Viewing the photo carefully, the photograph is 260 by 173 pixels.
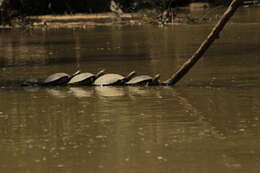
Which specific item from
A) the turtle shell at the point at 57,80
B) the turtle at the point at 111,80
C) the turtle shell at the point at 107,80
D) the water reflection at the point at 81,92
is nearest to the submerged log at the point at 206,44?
the turtle at the point at 111,80

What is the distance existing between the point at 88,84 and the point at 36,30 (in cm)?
3036

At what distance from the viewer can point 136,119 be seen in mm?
13133

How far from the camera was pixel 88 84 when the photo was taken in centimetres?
1858

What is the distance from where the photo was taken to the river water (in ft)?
32.2

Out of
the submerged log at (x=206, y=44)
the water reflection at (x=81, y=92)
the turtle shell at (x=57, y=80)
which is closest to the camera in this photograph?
the water reflection at (x=81, y=92)

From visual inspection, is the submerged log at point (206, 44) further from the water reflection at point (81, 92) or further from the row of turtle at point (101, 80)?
the water reflection at point (81, 92)

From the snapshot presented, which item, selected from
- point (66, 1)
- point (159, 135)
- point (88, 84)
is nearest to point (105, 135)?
point (159, 135)

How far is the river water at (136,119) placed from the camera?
32.2 ft

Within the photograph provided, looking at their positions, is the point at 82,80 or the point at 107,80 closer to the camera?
the point at 107,80

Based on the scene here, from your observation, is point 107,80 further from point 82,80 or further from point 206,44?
point 206,44

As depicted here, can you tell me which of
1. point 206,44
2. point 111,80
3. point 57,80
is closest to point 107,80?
point 111,80

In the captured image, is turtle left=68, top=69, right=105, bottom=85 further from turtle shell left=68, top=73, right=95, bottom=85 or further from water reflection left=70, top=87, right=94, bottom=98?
water reflection left=70, top=87, right=94, bottom=98

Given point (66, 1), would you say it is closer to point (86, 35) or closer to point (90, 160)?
point (86, 35)

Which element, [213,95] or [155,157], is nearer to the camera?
[155,157]
